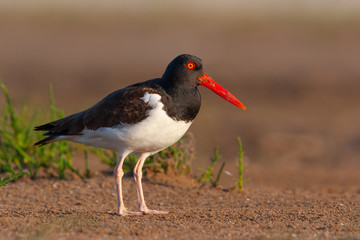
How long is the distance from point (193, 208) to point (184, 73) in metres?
1.52

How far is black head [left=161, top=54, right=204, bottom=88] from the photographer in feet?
17.7

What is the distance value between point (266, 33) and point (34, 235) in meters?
25.5

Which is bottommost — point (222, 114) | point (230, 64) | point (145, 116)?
point (222, 114)

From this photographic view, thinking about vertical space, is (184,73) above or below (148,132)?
above

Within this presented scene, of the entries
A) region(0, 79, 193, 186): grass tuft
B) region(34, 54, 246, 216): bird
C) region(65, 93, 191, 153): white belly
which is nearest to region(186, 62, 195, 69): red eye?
region(34, 54, 246, 216): bird

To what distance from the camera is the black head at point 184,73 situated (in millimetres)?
5395

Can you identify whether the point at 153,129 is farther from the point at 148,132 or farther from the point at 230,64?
the point at 230,64

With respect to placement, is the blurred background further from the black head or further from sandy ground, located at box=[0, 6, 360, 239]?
the black head

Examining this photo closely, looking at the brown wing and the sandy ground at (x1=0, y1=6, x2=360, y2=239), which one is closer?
the sandy ground at (x1=0, y1=6, x2=360, y2=239)

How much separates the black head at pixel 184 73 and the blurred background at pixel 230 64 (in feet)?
11.9

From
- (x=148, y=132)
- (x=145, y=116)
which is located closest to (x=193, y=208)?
(x=148, y=132)

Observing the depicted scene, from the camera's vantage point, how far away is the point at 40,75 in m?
20.0

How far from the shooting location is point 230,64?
68.9ft

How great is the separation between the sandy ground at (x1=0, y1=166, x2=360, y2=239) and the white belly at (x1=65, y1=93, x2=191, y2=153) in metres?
0.68
